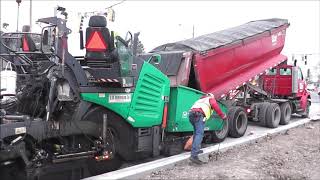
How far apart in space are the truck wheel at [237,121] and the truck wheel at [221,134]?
28 centimetres

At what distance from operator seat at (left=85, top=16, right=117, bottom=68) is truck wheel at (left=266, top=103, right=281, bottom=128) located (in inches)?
307

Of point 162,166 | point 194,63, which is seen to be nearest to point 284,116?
point 194,63

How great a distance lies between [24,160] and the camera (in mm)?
5723

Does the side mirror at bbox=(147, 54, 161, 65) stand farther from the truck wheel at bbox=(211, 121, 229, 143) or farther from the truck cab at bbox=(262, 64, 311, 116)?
the truck cab at bbox=(262, 64, 311, 116)

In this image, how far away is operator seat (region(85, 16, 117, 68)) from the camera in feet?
21.7

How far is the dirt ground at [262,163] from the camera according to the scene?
6.79 meters

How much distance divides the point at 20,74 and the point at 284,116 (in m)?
10.1

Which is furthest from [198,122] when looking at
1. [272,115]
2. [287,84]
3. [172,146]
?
[287,84]

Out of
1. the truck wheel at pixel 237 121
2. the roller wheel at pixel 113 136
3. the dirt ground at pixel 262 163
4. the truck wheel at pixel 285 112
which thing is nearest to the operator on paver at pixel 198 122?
the dirt ground at pixel 262 163

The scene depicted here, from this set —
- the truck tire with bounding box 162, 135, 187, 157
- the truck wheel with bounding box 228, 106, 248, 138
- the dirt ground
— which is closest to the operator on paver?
the dirt ground

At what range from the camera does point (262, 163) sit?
779cm

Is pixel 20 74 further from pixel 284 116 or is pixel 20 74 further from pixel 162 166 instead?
pixel 284 116

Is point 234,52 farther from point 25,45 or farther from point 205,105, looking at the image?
point 25,45

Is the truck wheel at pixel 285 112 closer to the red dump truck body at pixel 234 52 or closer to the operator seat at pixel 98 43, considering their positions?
the red dump truck body at pixel 234 52
